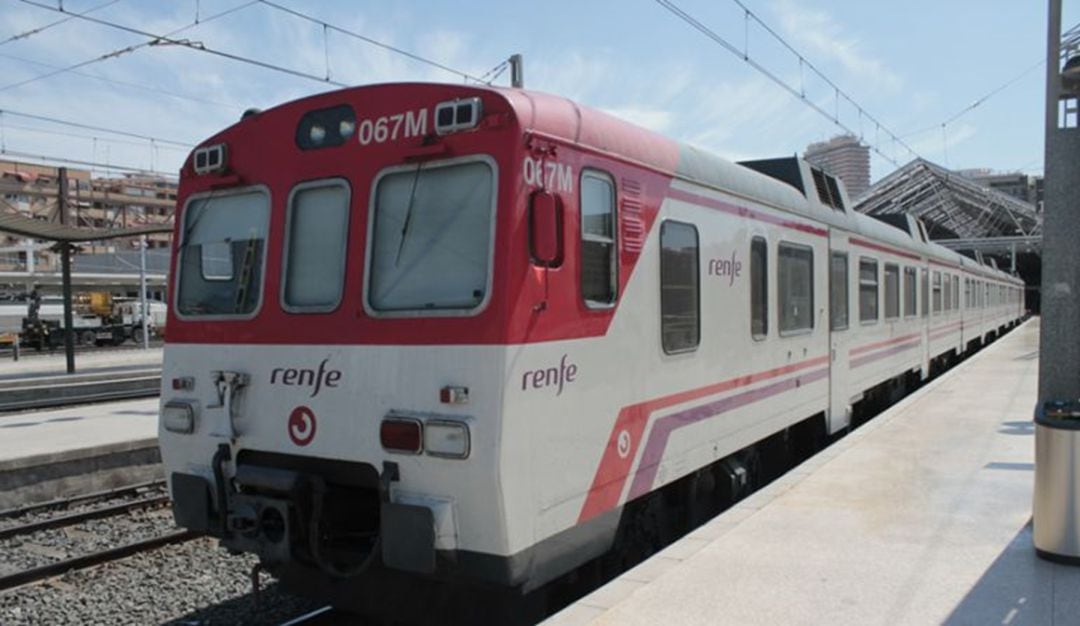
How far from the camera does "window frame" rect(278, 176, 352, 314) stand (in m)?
4.36

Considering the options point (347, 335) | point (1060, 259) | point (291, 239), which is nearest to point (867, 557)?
point (1060, 259)

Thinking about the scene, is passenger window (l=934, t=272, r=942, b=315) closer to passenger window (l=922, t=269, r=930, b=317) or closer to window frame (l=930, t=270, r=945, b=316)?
window frame (l=930, t=270, r=945, b=316)

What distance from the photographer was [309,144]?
461 cm

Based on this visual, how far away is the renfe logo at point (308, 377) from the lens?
169 inches

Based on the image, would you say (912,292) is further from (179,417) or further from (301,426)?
(179,417)

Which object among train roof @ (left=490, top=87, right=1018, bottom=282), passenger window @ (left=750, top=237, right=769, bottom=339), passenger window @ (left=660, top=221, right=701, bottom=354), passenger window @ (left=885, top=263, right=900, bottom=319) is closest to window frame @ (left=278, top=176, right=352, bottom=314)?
train roof @ (left=490, top=87, right=1018, bottom=282)

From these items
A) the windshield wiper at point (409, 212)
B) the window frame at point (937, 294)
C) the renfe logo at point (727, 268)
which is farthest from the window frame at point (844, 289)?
the window frame at point (937, 294)

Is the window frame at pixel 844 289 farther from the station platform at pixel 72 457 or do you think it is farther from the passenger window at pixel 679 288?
the station platform at pixel 72 457

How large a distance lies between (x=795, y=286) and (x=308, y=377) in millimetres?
4935

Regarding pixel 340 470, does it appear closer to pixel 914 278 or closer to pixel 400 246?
pixel 400 246

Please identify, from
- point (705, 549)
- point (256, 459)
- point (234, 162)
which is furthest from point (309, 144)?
point (705, 549)

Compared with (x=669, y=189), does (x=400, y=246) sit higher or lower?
lower

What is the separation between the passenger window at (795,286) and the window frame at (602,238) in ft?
9.97

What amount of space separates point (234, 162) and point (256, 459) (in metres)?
1.79
